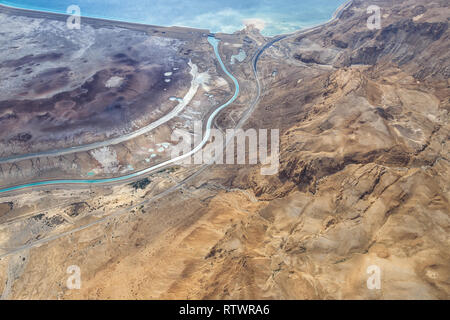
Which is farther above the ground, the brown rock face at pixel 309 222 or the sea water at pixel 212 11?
the sea water at pixel 212 11

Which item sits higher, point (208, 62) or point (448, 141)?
point (208, 62)

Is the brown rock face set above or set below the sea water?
below

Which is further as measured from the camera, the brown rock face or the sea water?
the sea water

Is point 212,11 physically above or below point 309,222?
above

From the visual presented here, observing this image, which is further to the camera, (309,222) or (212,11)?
(212,11)

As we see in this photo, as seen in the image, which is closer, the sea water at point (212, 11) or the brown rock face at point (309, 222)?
the brown rock face at point (309, 222)
